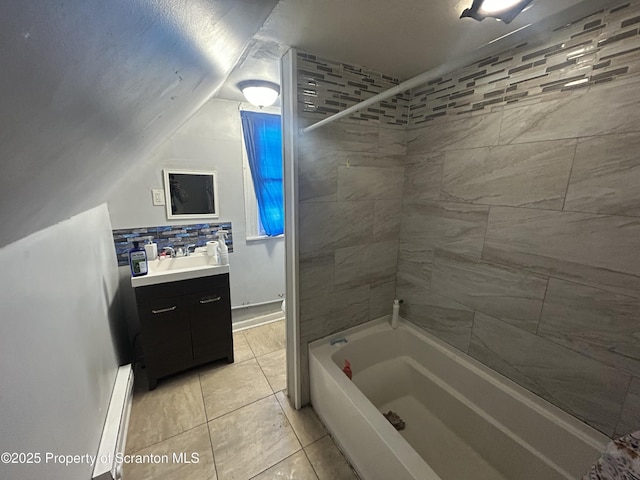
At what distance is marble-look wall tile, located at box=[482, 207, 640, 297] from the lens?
94cm

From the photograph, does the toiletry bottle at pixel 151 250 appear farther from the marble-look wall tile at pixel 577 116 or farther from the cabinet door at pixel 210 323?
the marble-look wall tile at pixel 577 116

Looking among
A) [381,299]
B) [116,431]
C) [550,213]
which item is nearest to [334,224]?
[381,299]

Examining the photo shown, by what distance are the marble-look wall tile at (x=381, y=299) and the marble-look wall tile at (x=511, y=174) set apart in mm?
743

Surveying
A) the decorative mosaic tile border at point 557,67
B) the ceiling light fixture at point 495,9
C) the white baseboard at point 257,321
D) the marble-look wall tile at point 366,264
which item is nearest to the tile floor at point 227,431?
the white baseboard at point 257,321

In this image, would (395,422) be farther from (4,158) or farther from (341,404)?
(4,158)

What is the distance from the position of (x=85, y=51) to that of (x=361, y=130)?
1360 mm

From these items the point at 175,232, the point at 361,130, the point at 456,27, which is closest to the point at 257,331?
the point at 175,232

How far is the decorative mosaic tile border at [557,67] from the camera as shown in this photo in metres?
A: 0.88

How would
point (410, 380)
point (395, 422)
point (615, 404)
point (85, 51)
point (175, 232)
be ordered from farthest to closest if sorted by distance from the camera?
point (175, 232) → point (410, 380) → point (395, 422) → point (615, 404) → point (85, 51)

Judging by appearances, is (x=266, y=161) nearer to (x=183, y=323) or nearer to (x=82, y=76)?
(x=183, y=323)

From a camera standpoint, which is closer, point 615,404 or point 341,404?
point 615,404

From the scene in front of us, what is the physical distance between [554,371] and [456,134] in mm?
1274

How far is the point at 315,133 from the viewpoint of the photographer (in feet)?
4.45

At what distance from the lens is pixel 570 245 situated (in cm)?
106
